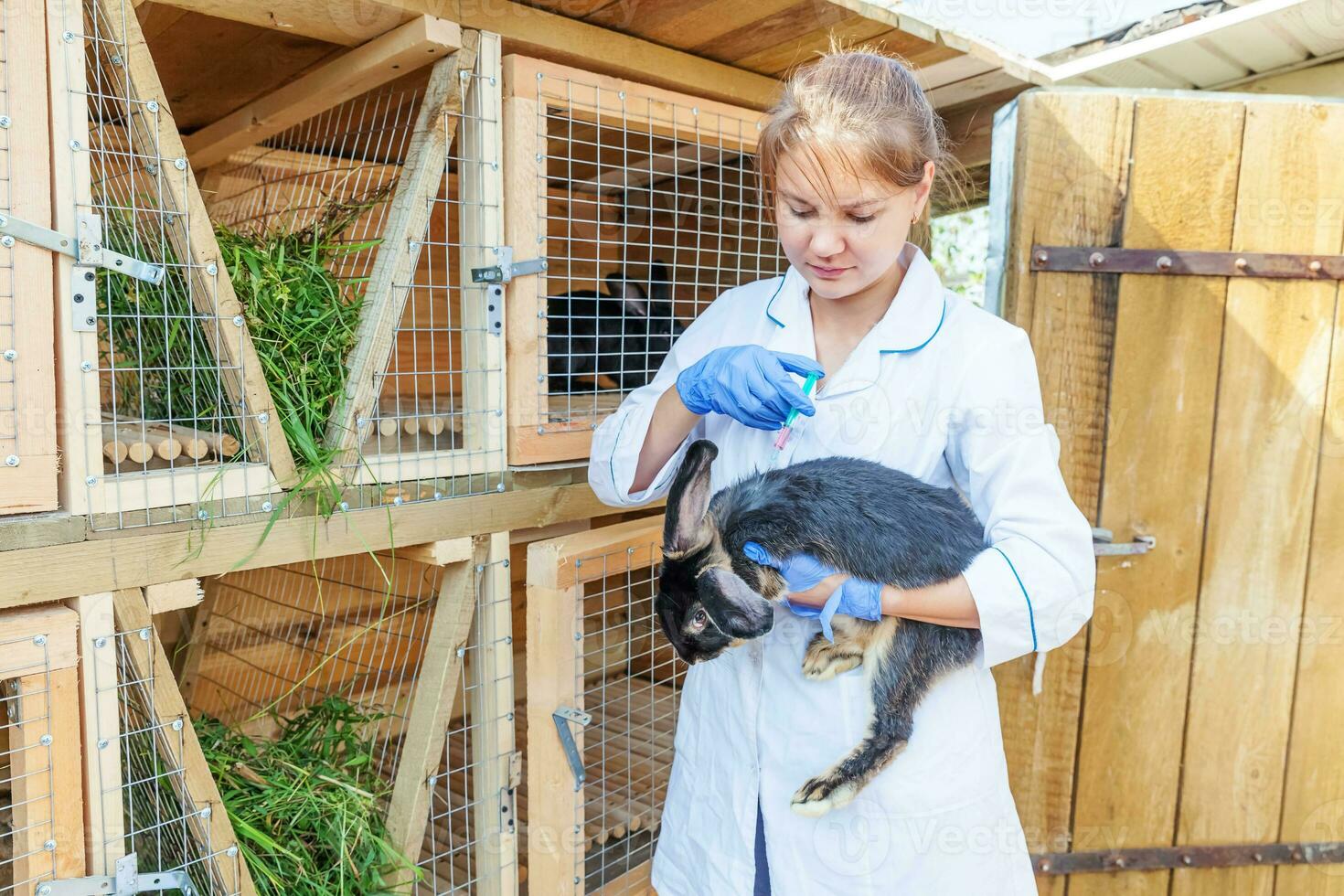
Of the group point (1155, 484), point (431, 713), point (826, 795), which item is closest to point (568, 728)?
point (431, 713)

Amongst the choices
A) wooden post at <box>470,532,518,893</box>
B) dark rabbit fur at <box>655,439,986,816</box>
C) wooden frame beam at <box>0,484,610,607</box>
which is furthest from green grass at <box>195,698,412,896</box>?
dark rabbit fur at <box>655,439,986,816</box>

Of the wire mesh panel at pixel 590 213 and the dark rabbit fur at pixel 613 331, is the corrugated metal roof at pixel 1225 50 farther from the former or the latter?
the dark rabbit fur at pixel 613 331

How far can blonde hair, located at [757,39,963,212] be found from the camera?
1.24 m

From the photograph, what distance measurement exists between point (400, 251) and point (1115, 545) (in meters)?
1.65

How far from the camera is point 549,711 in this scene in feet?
5.87

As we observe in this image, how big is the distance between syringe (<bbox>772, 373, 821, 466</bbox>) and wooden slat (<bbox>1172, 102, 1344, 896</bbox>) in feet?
4.15

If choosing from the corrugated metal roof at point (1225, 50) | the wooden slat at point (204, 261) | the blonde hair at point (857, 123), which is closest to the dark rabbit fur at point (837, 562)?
the blonde hair at point (857, 123)

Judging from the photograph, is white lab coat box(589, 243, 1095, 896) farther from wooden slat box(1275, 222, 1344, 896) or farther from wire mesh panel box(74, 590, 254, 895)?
wooden slat box(1275, 222, 1344, 896)

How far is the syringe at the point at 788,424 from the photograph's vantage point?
1.31m

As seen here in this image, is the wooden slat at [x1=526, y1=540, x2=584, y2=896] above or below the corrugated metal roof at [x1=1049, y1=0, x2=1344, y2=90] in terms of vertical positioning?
below

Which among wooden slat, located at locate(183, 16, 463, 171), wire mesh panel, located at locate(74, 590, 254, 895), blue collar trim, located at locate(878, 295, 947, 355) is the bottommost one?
wire mesh panel, located at locate(74, 590, 254, 895)

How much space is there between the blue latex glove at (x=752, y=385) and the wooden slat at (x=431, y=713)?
0.71 m

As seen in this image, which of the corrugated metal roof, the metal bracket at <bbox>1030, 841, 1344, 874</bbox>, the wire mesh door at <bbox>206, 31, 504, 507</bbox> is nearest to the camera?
the wire mesh door at <bbox>206, 31, 504, 507</bbox>

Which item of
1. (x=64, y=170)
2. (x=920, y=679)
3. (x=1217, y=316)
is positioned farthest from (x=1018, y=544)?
(x=64, y=170)
